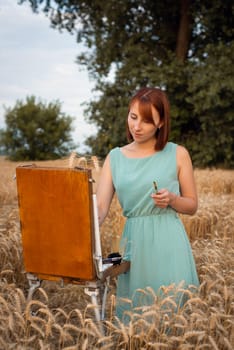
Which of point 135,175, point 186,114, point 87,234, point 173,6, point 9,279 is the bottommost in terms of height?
point 9,279

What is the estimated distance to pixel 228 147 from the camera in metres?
14.4

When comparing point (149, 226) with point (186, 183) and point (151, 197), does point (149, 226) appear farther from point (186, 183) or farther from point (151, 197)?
point (186, 183)

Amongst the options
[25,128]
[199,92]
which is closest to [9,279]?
[199,92]

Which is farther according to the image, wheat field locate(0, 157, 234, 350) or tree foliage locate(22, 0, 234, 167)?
tree foliage locate(22, 0, 234, 167)

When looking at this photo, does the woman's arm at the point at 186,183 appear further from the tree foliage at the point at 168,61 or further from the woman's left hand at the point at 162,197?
the tree foliage at the point at 168,61

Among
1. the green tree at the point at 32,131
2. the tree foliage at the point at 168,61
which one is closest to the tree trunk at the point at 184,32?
the tree foliage at the point at 168,61

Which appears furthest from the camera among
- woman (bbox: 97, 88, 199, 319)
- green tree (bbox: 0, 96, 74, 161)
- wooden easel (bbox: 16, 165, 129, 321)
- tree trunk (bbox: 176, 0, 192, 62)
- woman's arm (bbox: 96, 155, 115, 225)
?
green tree (bbox: 0, 96, 74, 161)

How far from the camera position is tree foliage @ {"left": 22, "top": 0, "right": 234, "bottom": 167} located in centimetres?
1420

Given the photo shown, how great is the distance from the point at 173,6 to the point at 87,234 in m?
15.2

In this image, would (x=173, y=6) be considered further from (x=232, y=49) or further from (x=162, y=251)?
(x=162, y=251)

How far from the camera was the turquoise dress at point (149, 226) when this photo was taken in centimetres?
253

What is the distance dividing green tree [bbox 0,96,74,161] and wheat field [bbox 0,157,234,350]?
52.7 ft

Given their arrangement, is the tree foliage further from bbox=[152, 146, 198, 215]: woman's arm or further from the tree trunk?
bbox=[152, 146, 198, 215]: woman's arm

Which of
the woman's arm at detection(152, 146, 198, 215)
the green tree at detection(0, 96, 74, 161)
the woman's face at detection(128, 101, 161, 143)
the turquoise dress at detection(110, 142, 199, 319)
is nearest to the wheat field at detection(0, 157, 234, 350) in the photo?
the turquoise dress at detection(110, 142, 199, 319)
